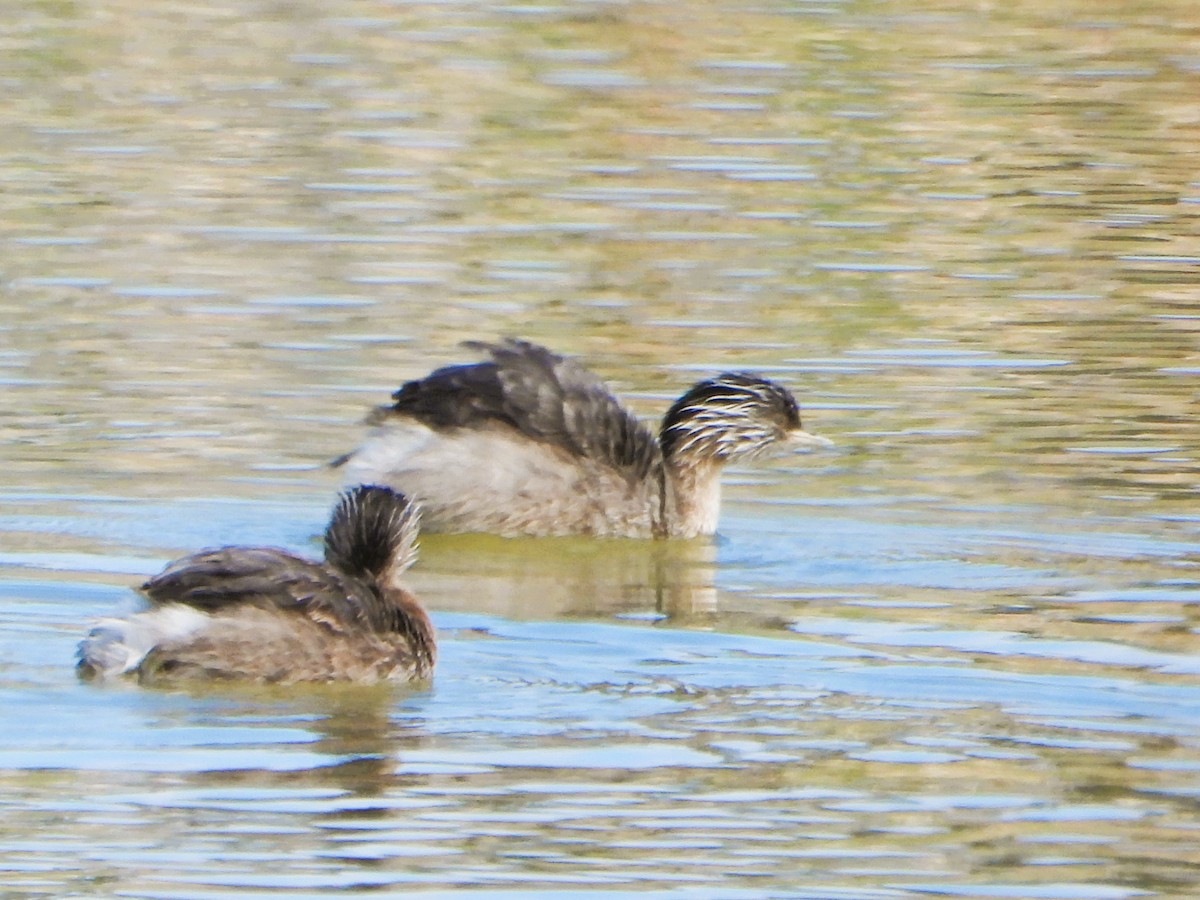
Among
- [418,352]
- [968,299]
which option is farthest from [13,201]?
[968,299]

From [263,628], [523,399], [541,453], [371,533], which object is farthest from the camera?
[541,453]

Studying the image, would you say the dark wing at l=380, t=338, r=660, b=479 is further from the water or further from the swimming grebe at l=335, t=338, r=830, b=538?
the water

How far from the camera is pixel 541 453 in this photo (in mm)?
13562

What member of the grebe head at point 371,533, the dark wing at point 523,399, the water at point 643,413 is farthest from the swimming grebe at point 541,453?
the grebe head at point 371,533

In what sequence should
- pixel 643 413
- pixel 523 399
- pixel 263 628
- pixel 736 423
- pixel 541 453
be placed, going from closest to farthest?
1. pixel 263 628
2. pixel 523 399
3. pixel 541 453
4. pixel 736 423
5. pixel 643 413

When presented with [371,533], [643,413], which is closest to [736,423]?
[643,413]

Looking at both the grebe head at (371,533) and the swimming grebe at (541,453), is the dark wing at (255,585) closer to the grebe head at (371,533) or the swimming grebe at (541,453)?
the grebe head at (371,533)

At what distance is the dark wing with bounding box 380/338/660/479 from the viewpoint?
43.9ft

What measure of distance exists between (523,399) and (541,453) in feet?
0.92

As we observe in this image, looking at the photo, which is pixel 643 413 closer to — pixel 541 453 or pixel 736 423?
pixel 736 423

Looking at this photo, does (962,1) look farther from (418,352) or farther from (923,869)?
(923,869)

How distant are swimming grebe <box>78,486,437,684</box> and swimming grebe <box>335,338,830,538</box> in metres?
2.67

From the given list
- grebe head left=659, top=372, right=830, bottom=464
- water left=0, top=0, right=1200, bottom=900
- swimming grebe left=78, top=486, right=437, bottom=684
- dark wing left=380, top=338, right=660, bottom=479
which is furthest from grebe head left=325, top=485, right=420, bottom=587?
grebe head left=659, top=372, right=830, bottom=464

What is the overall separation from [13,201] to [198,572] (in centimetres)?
1043
